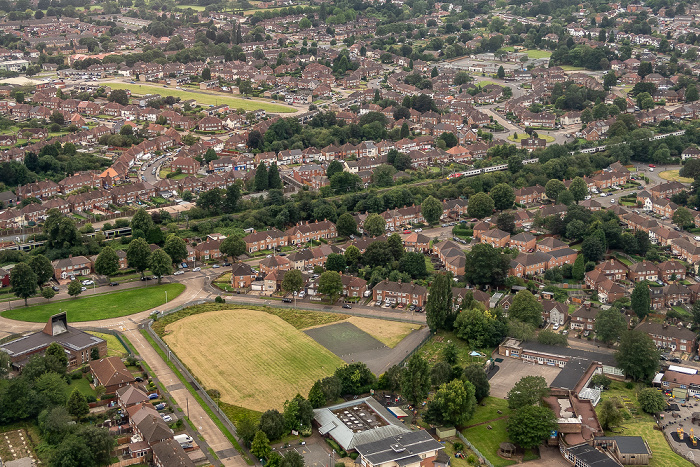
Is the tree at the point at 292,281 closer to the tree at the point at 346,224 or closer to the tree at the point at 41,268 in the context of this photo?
the tree at the point at 346,224

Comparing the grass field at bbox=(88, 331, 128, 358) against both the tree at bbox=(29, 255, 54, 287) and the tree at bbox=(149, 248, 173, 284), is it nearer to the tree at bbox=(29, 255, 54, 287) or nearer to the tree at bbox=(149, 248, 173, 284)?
the tree at bbox=(29, 255, 54, 287)

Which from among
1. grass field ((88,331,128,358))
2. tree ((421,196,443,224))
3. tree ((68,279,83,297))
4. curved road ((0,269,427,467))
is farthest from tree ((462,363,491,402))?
tree ((421,196,443,224))

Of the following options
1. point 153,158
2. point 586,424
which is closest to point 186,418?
point 586,424

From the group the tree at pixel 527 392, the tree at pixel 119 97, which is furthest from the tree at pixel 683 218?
the tree at pixel 119 97

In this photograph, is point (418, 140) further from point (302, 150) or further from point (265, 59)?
point (265, 59)

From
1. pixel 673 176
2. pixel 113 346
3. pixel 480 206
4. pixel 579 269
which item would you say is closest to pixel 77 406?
pixel 113 346
